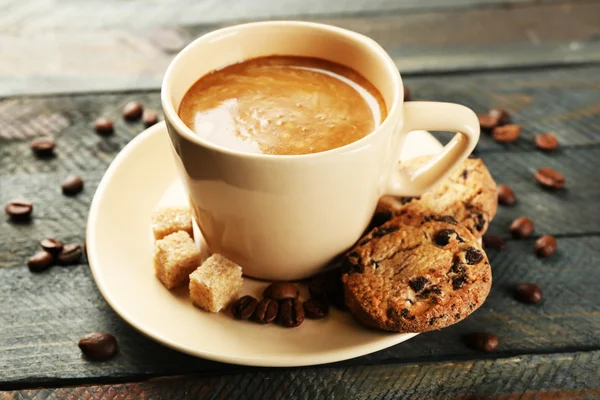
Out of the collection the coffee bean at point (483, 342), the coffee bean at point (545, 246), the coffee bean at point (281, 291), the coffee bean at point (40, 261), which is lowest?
the coffee bean at point (545, 246)

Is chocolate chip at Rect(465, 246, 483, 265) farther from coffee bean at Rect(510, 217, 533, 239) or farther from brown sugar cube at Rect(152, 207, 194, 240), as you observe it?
brown sugar cube at Rect(152, 207, 194, 240)

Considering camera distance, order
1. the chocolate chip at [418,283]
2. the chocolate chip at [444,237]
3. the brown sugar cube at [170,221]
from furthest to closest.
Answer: the brown sugar cube at [170,221] → the chocolate chip at [444,237] → the chocolate chip at [418,283]

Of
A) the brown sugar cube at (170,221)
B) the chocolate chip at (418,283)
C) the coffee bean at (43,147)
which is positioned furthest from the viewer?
the coffee bean at (43,147)

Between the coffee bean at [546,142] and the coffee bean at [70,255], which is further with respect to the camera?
the coffee bean at [546,142]

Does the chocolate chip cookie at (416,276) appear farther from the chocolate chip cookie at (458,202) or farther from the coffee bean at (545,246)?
the coffee bean at (545,246)

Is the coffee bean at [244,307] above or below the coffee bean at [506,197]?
above

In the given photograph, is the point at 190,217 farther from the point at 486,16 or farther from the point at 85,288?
the point at 486,16

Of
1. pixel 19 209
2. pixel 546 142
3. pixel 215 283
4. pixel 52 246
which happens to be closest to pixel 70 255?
pixel 52 246

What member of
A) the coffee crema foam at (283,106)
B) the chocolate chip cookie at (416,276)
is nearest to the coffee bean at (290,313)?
the chocolate chip cookie at (416,276)
